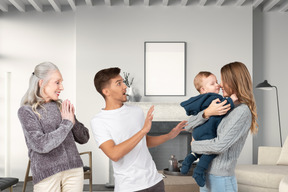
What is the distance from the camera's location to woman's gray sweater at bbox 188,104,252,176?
77.5 inches

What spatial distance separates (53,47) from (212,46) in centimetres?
273

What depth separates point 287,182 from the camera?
390cm

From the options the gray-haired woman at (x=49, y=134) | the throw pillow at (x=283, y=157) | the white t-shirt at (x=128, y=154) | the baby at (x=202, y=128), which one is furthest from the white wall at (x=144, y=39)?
the white t-shirt at (x=128, y=154)

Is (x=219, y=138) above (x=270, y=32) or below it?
below

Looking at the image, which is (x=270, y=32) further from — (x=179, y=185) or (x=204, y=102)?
(x=204, y=102)

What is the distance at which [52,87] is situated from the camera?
80.5 inches

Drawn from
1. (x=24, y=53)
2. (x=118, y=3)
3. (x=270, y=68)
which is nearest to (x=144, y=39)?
(x=118, y=3)

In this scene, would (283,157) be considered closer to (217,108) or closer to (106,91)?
(217,108)

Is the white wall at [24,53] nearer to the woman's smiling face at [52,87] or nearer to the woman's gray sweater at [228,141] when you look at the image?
the woman's smiling face at [52,87]

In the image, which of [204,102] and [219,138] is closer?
[219,138]

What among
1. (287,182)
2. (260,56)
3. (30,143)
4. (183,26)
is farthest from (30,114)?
(260,56)

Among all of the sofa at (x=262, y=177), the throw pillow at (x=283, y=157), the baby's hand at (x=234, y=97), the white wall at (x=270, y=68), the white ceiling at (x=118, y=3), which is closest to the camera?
the baby's hand at (x=234, y=97)

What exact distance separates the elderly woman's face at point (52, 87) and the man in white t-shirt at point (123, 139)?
24 cm

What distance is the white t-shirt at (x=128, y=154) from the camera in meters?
1.90
